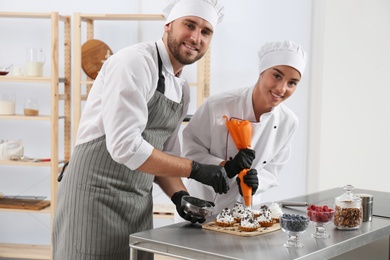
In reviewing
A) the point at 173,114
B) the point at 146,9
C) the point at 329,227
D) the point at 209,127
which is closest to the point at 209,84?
the point at 146,9

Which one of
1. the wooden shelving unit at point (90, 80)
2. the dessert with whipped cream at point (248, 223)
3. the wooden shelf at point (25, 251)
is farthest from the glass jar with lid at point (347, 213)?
the wooden shelf at point (25, 251)

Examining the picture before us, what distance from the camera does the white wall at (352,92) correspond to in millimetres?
5152

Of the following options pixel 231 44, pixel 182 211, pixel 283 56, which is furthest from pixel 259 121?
pixel 231 44

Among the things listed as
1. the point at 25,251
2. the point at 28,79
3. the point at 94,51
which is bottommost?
the point at 25,251

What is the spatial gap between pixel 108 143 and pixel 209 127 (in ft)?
2.84

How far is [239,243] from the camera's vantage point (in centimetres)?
223

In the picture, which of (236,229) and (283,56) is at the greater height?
(283,56)

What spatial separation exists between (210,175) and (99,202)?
453 millimetres

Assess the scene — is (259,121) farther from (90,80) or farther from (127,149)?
(90,80)

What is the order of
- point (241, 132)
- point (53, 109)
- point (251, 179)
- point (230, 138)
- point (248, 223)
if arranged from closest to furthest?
point (248, 223)
point (251, 179)
point (241, 132)
point (230, 138)
point (53, 109)

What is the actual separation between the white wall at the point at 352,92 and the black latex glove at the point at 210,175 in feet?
9.16

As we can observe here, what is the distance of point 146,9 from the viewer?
5422 millimetres

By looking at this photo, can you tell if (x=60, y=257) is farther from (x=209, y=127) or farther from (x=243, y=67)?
(x=243, y=67)

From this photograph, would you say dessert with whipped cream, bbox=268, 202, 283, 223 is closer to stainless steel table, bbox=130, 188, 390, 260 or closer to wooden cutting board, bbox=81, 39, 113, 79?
stainless steel table, bbox=130, 188, 390, 260
